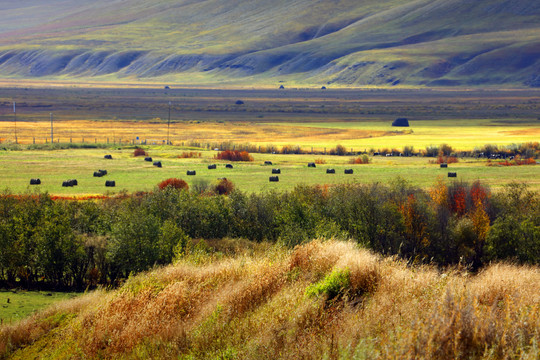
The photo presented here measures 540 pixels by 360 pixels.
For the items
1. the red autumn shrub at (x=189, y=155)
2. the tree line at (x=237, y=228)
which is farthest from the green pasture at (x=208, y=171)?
the tree line at (x=237, y=228)

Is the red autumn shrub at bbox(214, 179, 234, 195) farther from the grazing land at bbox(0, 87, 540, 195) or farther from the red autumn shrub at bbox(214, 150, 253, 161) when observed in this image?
the red autumn shrub at bbox(214, 150, 253, 161)

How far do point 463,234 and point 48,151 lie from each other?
224 ft

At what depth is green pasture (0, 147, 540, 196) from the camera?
62706 millimetres

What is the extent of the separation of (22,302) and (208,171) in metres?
46.3

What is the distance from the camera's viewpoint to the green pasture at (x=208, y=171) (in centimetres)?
6271

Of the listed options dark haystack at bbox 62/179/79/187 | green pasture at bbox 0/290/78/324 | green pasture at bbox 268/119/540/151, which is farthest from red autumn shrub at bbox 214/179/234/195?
green pasture at bbox 268/119/540/151

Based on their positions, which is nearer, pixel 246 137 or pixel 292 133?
pixel 246 137

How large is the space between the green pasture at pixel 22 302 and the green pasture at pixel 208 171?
81.3 feet

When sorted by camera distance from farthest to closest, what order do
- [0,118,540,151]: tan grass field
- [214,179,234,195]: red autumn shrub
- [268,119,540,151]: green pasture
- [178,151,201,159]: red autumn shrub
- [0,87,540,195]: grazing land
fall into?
[0,118,540,151]: tan grass field, [268,119,540,151]: green pasture, [178,151,201,159]: red autumn shrub, [0,87,540,195]: grazing land, [214,179,234,195]: red autumn shrub

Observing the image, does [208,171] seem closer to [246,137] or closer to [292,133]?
[246,137]

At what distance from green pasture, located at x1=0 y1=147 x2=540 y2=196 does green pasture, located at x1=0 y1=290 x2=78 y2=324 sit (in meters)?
24.8

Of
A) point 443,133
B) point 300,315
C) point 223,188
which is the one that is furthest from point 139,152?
point 300,315

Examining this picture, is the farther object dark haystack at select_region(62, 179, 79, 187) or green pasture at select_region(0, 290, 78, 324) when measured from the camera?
dark haystack at select_region(62, 179, 79, 187)

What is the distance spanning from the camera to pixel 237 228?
41.3 metres
